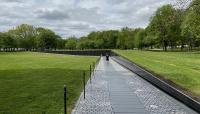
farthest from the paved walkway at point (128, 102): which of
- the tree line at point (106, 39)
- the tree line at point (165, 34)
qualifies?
the tree line at point (106, 39)

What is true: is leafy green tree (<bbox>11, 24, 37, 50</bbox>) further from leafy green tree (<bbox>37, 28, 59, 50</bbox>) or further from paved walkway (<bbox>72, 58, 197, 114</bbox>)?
paved walkway (<bbox>72, 58, 197, 114</bbox>)

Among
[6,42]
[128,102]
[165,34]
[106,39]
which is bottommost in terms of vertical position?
[128,102]

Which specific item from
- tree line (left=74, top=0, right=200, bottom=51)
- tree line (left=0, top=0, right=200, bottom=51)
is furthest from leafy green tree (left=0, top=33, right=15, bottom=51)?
tree line (left=74, top=0, right=200, bottom=51)

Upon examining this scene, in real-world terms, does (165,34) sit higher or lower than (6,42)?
higher

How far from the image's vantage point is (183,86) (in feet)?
47.2

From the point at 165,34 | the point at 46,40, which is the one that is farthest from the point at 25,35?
the point at 165,34

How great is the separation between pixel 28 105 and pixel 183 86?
23.0 ft

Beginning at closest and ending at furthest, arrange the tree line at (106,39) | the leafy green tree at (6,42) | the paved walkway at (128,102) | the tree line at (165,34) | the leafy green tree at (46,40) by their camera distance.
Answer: the paved walkway at (128,102) → the tree line at (165,34) → the tree line at (106,39) → the leafy green tree at (6,42) → the leafy green tree at (46,40)

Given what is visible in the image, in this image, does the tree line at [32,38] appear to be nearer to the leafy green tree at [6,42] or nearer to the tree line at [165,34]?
the leafy green tree at [6,42]

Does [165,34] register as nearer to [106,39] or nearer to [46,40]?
[106,39]

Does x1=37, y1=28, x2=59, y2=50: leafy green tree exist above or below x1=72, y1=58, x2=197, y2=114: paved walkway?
above

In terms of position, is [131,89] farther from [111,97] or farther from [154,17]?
[154,17]

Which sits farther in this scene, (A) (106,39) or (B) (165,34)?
(A) (106,39)

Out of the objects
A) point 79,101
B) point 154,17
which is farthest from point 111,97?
point 154,17
